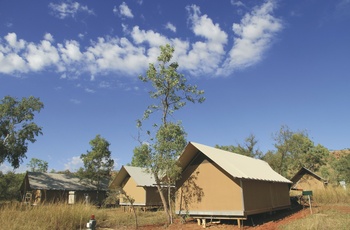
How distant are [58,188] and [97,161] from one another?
601 centimetres

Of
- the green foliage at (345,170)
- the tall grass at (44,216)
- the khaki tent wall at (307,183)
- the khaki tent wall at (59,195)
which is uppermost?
the green foliage at (345,170)

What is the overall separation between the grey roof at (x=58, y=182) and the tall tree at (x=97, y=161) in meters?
2.10

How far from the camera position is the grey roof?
39094 millimetres

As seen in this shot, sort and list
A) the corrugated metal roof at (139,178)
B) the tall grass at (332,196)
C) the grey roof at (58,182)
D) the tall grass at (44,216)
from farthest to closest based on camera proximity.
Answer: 1. the grey roof at (58,182)
2. the corrugated metal roof at (139,178)
3. the tall grass at (332,196)
4. the tall grass at (44,216)

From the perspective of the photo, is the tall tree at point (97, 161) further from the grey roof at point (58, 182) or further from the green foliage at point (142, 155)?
the green foliage at point (142, 155)

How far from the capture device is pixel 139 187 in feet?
109

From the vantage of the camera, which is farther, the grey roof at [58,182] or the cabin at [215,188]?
the grey roof at [58,182]

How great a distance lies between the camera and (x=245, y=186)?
17.6 meters

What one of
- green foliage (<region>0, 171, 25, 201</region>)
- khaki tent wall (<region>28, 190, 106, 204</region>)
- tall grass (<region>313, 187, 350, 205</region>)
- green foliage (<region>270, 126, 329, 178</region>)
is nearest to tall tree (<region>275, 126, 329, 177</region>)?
green foliage (<region>270, 126, 329, 178</region>)

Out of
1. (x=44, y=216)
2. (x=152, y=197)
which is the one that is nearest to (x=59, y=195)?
(x=152, y=197)

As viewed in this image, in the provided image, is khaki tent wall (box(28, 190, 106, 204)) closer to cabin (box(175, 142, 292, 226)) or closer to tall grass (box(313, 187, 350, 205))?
cabin (box(175, 142, 292, 226))

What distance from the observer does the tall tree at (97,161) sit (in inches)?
1576

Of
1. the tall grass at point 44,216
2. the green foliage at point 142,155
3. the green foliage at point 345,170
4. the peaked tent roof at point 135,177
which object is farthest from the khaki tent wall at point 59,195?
the green foliage at point 345,170

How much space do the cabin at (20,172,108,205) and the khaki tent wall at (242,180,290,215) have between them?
79.4 feet
